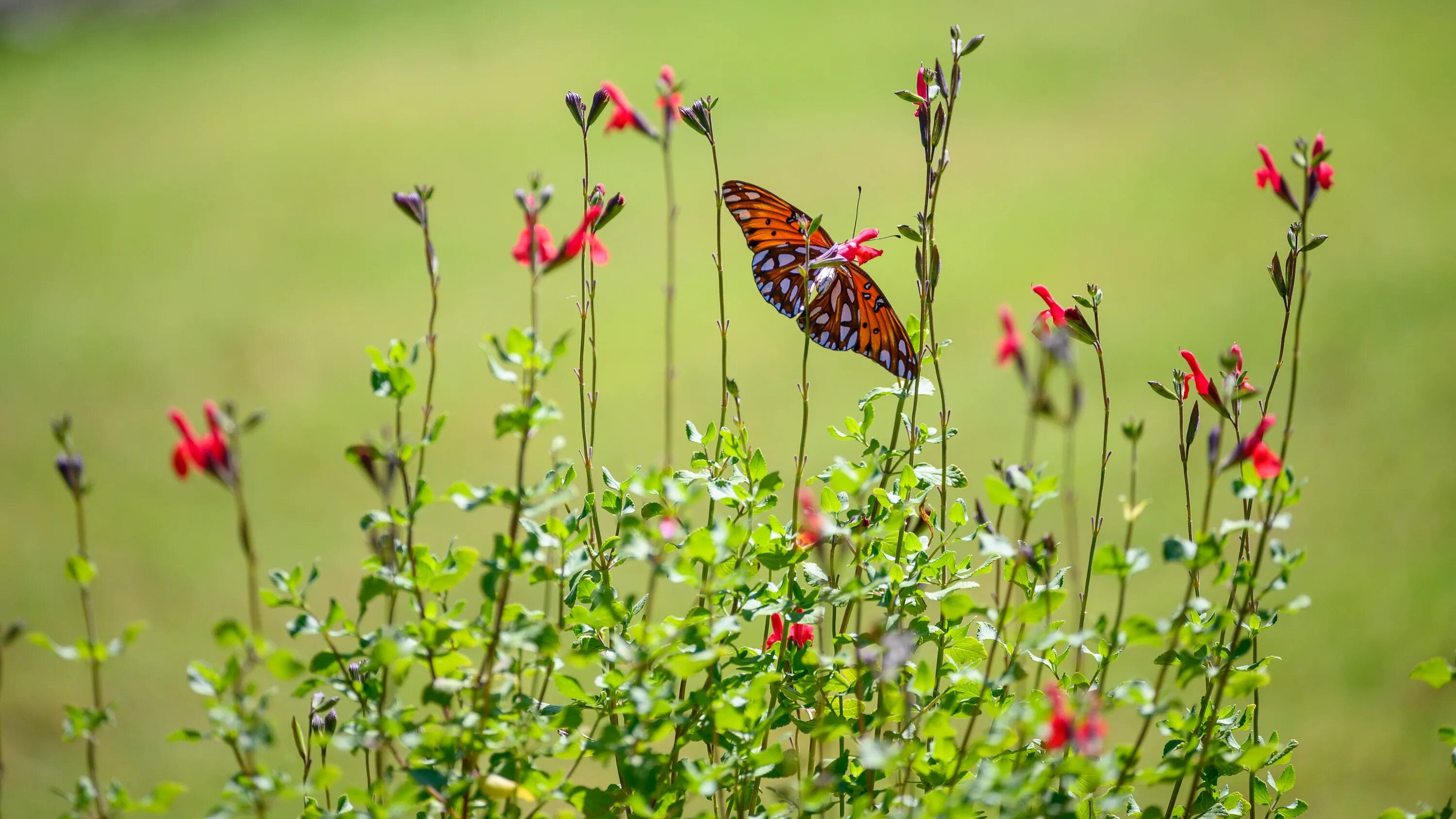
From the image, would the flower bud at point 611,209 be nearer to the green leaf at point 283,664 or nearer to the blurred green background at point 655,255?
the green leaf at point 283,664

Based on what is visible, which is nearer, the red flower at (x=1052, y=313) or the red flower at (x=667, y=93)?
the red flower at (x=667, y=93)

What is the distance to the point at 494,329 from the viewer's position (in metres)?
3.96

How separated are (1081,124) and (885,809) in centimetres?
396

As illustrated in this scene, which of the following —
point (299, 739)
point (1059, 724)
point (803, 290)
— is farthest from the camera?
point (803, 290)

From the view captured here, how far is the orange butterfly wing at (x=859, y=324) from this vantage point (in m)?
1.69

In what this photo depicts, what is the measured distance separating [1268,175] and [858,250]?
1.61 ft

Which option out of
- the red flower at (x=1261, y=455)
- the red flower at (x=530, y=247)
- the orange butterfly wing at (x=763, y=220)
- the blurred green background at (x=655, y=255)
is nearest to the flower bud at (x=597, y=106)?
the red flower at (x=530, y=247)

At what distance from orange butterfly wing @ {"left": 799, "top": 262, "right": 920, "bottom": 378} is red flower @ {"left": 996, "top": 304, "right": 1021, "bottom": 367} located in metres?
0.85

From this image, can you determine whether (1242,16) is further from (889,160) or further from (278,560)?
(278,560)

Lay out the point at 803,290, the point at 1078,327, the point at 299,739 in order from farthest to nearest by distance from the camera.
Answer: the point at 803,290, the point at 1078,327, the point at 299,739

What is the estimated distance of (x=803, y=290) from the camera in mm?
1648

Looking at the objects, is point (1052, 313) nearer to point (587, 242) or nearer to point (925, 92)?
point (925, 92)

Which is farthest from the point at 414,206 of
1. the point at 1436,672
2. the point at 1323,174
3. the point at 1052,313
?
the point at 1436,672

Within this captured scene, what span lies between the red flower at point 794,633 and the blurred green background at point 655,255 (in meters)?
1.99
